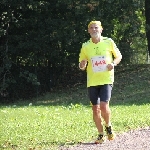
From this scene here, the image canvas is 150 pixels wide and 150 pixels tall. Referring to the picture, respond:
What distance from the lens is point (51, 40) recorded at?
20.4 meters

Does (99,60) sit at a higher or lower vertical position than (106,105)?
higher

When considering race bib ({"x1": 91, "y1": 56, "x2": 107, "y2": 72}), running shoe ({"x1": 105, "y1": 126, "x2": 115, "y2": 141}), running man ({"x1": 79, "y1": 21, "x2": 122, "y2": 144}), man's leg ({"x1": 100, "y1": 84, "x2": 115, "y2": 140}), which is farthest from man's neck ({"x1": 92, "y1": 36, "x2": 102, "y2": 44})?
running shoe ({"x1": 105, "y1": 126, "x2": 115, "y2": 141})

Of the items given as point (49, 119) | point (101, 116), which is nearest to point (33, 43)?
point (49, 119)

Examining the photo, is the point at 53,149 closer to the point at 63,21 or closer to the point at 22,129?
the point at 22,129

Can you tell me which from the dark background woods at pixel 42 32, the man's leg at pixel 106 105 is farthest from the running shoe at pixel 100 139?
the dark background woods at pixel 42 32

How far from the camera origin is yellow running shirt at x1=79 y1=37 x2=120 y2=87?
714 cm

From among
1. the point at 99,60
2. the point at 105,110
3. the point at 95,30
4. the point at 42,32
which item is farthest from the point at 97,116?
the point at 42,32

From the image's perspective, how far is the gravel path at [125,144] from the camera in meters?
6.74

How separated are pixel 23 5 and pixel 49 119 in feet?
34.4

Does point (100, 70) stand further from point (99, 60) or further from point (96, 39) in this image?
point (96, 39)

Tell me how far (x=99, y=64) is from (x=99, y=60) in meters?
0.07

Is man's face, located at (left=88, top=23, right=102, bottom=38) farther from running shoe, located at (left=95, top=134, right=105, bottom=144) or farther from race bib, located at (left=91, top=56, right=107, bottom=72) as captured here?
running shoe, located at (left=95, top=134, right=105, bottom=144)

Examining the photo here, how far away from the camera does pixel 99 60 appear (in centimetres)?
716

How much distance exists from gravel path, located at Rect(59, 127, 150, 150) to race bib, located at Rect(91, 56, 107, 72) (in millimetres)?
1196
